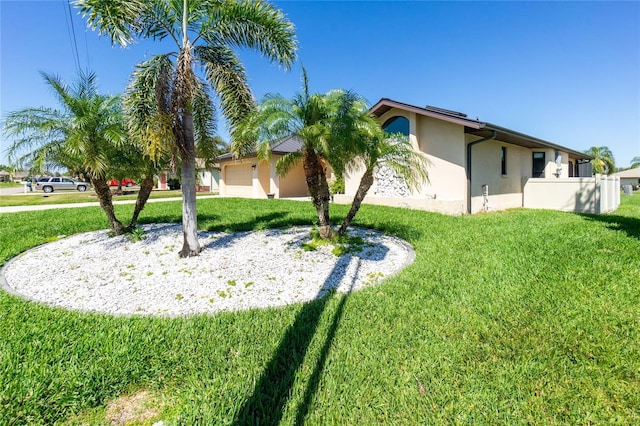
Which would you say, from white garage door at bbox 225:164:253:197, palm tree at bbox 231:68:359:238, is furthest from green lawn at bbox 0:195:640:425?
white garage door at bbox 225:164:253:197

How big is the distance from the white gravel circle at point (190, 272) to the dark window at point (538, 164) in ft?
52.0

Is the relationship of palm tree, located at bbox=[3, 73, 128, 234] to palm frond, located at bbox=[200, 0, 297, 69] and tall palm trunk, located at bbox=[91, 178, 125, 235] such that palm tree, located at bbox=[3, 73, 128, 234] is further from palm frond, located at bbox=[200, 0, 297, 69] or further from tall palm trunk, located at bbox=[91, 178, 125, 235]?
palm frond, located at bbox=[200, 0, 297, 69]

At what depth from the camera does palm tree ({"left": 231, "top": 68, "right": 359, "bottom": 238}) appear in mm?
6077

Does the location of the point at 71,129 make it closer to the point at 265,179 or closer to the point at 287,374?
the point at 287,374

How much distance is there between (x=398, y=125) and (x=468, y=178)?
13.6 ft

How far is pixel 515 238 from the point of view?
7.62 m

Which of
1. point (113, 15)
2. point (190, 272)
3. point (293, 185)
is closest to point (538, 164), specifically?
point (293, 185)

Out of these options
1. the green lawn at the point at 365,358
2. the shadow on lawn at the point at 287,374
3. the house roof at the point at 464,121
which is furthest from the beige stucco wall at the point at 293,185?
the shadow on lawn at the point at 287,374

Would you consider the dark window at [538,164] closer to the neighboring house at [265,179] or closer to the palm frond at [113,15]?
the neighboring house at [265,179]

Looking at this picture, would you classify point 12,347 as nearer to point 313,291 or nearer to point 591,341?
point 313,291

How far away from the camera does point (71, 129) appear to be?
22.2 ft

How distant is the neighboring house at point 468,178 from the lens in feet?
40.6

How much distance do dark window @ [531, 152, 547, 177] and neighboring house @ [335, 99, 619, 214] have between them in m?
2.16

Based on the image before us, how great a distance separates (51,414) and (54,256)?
6.04 metres
